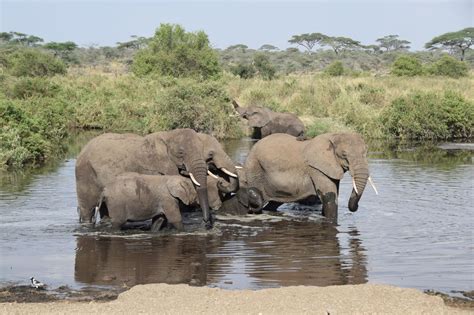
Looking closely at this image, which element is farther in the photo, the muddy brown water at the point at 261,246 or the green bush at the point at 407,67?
the green bush at the point at 407,67

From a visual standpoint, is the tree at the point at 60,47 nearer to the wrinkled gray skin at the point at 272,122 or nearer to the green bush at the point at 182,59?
the green bush at the point at 182,59

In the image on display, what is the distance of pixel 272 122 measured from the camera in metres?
28.0

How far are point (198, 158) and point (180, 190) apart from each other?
81 centimetres

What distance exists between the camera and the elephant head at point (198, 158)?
549 inches

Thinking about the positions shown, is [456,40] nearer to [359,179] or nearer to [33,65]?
[33,65]

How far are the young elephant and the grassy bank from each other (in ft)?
35.9

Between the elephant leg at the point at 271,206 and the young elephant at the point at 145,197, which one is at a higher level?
the young elephant at the point at 145,197

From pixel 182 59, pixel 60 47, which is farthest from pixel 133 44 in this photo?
pixel 182 59

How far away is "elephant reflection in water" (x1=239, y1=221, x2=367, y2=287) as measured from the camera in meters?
11.0

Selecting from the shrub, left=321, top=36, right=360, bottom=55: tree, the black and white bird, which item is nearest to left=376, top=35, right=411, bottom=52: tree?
left=321, top=36, right=360, bottom=55: tree

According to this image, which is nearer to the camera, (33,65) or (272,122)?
(272,122)

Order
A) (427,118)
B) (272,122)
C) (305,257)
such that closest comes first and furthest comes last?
(305,257)
(272,122)
(427,118)

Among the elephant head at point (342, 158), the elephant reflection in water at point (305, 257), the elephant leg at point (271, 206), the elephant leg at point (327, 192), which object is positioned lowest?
the elephant reflection in water at point (305, 257)

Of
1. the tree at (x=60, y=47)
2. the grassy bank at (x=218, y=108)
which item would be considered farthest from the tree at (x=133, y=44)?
the grassy bank at (x=218, y=108)
